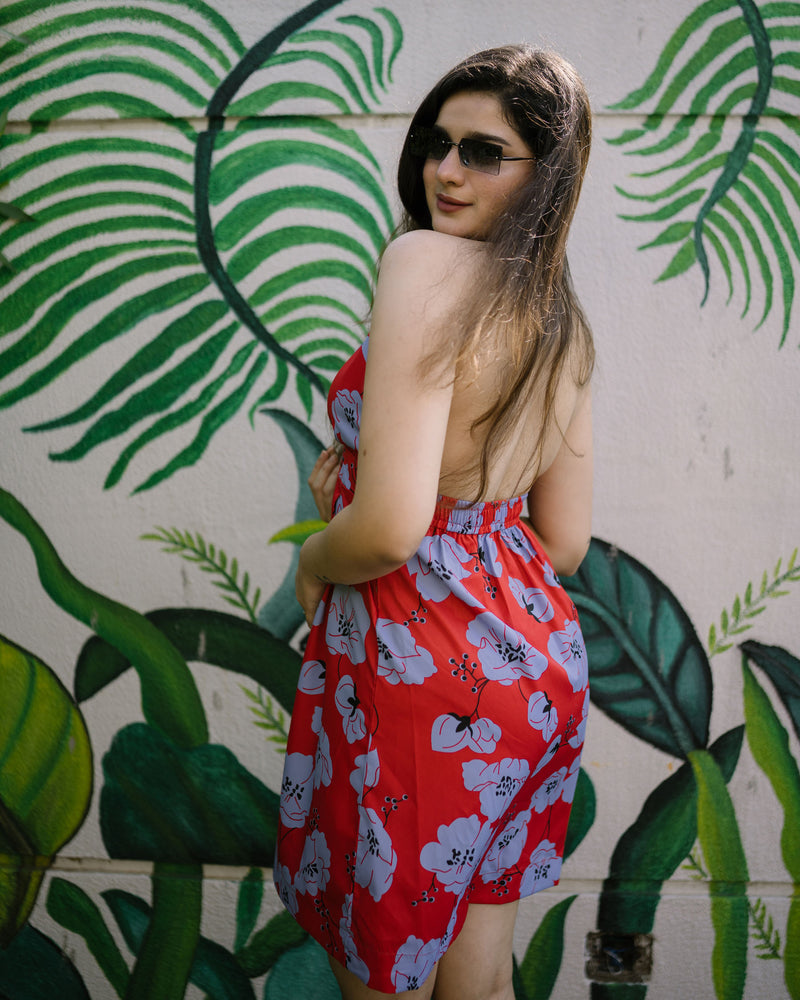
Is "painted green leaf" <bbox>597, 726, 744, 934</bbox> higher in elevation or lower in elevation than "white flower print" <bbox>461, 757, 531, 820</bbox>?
lower

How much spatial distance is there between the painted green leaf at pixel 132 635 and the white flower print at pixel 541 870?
3.40 feet

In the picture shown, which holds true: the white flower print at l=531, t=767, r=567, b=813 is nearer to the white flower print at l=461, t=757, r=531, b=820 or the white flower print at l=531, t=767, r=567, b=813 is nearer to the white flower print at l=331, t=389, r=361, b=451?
the white flower print at l=461, t=757, r=531, b=820

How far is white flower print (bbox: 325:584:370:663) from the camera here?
129cm

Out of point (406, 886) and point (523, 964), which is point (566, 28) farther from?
point (523, 964)

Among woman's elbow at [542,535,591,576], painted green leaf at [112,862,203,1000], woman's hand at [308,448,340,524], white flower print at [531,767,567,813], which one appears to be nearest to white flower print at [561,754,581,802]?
white flower print at [531,767,567,813]

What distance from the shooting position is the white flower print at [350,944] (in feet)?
4.14

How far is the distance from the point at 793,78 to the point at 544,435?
131 centimetres

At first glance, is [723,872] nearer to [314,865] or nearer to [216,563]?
[314,865]

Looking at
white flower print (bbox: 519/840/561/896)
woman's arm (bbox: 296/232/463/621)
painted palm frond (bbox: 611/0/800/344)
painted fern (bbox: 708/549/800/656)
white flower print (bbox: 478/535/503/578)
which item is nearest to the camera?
woman's arm (bbox: 296/232/463/621)

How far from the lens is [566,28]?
78.6 inches

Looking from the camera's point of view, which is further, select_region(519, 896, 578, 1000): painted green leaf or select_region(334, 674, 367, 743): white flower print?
select_region(519, 896, 578, 1000): painted green leaf

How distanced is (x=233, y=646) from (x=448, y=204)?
130 cm

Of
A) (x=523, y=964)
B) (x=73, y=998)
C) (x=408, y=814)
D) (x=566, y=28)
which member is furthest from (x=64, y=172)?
(x=523, y=964)

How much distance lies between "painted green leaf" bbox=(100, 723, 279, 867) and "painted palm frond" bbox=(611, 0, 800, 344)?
5.41 feet
